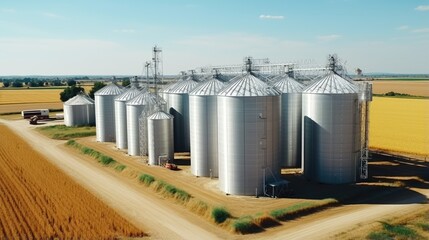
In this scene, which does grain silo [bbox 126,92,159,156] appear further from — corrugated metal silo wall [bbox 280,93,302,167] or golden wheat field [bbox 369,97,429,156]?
golden wheat field [bbox 369,97,429,156]

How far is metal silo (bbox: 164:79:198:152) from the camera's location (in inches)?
2141

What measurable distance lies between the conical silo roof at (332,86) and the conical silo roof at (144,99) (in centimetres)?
2146

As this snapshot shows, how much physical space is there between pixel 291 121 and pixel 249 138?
11386 millimetres

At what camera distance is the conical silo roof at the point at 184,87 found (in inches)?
2161

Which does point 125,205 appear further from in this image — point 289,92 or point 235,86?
point 289,92

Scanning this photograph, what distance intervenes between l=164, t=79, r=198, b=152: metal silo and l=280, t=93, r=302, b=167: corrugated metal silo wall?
14557 mm

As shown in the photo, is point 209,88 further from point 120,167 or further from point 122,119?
point 122,119

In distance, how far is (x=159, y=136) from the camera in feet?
159

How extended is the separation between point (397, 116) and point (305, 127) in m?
55.4

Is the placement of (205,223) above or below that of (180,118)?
below

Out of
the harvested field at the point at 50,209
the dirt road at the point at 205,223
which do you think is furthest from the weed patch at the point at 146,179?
the harvested field at the point at 50,209

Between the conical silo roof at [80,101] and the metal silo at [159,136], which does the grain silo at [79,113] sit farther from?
the metal silo at [159,136]

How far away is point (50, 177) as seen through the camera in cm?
4362

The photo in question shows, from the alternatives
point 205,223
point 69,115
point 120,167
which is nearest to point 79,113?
point 69,115
